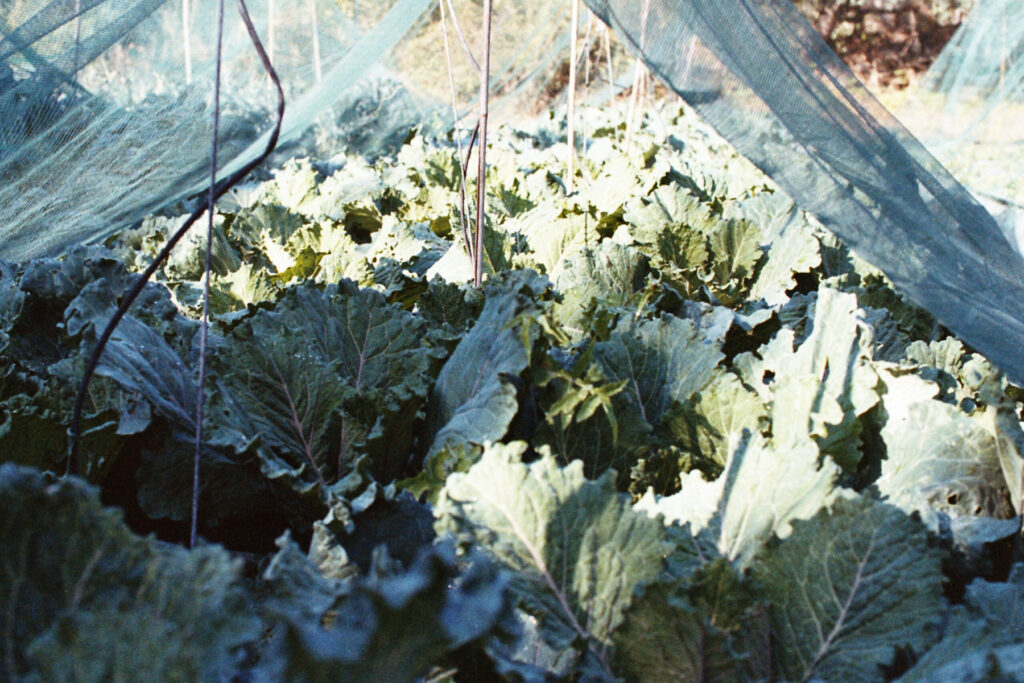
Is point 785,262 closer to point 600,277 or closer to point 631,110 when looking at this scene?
point 600,277

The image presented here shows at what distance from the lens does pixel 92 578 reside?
0.87 m

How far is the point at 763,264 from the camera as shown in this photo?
2537mm

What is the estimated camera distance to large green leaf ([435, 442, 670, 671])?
3.66ft

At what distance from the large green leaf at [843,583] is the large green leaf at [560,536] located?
17 cm

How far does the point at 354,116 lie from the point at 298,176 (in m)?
2.00

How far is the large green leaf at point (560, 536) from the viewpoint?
112 cm

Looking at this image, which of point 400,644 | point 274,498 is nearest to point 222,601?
point 400,644

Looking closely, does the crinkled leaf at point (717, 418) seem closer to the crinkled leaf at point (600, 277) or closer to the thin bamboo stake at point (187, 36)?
the crinkled leaf at point (600, 277)

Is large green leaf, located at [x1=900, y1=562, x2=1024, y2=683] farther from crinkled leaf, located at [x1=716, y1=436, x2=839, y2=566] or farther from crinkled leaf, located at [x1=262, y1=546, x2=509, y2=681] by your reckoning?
crinkled leaf, located at [x1=262, y1=546, x2=509, y2=681]

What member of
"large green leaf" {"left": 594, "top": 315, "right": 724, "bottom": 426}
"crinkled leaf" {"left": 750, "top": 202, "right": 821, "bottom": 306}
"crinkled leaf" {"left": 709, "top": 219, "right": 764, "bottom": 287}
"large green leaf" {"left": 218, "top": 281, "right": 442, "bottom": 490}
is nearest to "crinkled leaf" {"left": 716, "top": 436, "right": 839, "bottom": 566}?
"large green leaf" {"left": 594, "top": 315, "right": 724, "bottom": 426}

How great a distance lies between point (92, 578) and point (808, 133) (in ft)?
4.56

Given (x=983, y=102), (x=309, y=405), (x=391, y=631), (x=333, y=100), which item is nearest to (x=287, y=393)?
(x=309, y=405)

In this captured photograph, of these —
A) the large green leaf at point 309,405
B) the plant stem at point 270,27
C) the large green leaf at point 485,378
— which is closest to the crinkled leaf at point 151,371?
the large green leaf at point 309,405

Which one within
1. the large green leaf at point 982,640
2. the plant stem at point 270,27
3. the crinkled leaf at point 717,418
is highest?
the plant stem at point 270,27
